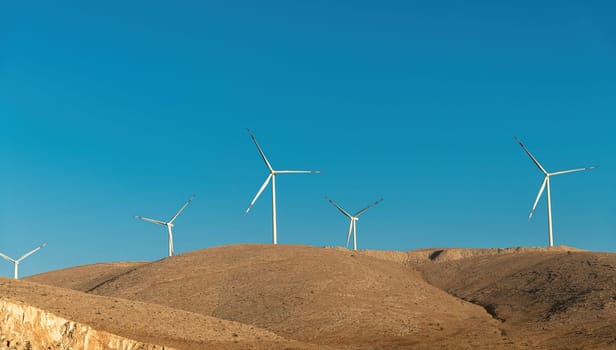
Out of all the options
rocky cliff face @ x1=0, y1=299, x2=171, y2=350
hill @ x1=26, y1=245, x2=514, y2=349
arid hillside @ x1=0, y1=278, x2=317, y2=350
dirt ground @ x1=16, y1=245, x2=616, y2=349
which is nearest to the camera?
rocky cliff face @ x1=0, y1=299, x2=171, y2=350

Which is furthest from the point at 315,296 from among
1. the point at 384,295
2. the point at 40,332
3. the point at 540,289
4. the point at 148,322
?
the point at 40,332

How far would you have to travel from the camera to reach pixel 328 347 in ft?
207

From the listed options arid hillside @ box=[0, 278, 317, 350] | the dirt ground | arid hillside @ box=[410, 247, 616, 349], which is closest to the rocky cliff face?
arid hillside @ box=[0, 278, 317, 350]

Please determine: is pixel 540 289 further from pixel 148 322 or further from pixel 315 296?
pixel 148 322

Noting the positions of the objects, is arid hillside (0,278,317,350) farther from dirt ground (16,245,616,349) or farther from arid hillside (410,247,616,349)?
arid hillside (410,247,616,349)

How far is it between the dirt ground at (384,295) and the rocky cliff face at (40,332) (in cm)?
3345

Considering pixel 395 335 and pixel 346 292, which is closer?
→ pixel 395 335

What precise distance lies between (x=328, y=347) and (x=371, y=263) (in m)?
40.4

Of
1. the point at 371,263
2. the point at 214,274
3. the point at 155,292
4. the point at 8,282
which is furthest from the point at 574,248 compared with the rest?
the point at 8,282

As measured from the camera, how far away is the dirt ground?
6944 cm

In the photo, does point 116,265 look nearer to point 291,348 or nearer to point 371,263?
point 371,263

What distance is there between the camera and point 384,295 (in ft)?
285

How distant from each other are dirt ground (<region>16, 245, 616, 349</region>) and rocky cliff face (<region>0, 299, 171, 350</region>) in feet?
110

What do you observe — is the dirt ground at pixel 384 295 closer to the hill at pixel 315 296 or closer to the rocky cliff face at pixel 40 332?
the hill at pixel 315 296
